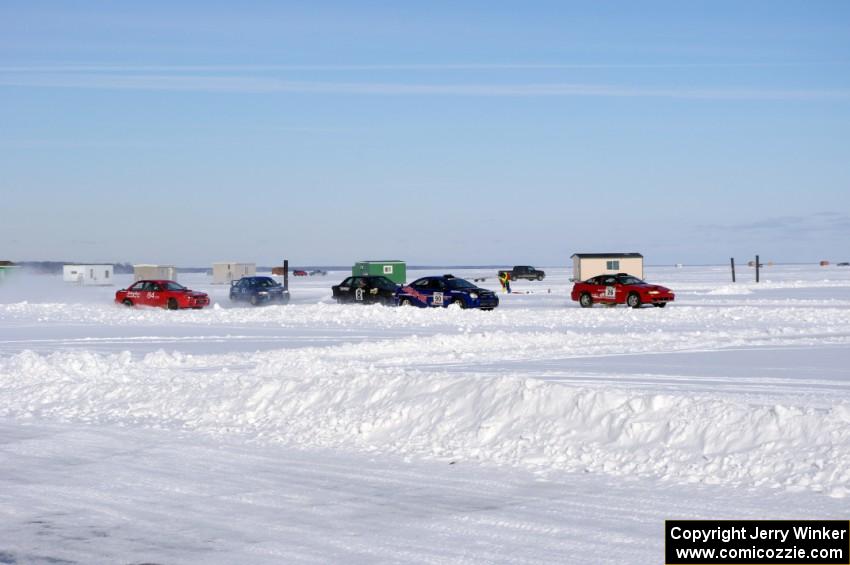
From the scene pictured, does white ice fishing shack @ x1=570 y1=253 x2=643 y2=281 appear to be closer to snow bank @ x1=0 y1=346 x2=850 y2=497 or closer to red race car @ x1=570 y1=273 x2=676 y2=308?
red race car @ x1=570 y1=273 x2=676 y2=308

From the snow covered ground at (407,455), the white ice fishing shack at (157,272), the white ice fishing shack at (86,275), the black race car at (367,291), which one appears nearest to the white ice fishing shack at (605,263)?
the black race car at (367,291)

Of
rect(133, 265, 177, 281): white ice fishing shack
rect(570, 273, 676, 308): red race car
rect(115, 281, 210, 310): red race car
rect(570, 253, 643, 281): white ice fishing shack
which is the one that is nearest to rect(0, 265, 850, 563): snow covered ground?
rect(570, 273, 676, 308): red race car

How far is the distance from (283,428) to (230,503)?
392 centimetres

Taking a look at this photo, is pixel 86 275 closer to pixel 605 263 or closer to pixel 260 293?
pixel 260 293

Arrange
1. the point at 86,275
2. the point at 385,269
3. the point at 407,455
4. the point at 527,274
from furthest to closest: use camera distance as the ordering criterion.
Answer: the point at 527,274
the point at 86,275
the point at 385,269
the point at 407,455

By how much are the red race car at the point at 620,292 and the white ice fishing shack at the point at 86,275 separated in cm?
5194

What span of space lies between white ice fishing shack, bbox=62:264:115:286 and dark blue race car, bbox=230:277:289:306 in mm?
38915

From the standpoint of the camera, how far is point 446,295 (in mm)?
38375

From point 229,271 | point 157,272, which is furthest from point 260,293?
point 229,271

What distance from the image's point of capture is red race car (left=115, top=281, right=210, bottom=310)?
41.2 m

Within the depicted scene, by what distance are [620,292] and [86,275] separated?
54.7 m

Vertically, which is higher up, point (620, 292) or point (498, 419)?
point (620, 292)

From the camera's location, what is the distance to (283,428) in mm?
12203

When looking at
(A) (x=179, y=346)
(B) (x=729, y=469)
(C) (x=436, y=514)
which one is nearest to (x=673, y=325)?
(A) (x=179, y=346)
